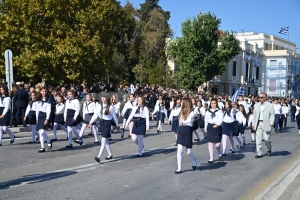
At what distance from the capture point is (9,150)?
42.4ft

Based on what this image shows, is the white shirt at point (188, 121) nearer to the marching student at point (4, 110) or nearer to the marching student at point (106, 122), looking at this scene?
the marching student at point (106, 122)

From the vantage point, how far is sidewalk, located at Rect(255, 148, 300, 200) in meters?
8.03

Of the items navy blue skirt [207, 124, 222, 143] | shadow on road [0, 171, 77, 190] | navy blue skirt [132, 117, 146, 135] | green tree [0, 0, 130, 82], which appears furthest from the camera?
green tree [0, 0, 130, 82]

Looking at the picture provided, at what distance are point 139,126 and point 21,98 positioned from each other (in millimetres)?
7728

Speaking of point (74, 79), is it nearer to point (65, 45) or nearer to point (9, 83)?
point (65, 45)

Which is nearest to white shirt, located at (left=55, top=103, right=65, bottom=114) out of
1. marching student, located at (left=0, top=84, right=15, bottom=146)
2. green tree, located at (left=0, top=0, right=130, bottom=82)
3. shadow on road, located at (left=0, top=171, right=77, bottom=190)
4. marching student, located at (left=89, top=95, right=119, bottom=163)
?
marching student, located at (left=0, top=84, right=15, bottom=146)

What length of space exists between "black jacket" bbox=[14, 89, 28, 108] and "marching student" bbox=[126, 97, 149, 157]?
23.7 ft

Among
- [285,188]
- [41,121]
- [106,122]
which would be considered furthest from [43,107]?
[285,188]

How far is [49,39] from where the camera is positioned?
27141 mm

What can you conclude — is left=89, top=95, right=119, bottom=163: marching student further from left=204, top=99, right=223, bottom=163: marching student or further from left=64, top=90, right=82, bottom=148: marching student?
left=204, top=99, right=223, bottom=163: marching student

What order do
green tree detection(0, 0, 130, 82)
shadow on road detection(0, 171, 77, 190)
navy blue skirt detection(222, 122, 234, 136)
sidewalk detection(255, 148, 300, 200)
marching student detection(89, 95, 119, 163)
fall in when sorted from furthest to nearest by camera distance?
green tree detection(0, 0, 130, 82) < navy blue skirt detection(222, 122, 234, 136) < marching student detection(89, 95, 119, 163) < shadow on road detection(0, 171, 77, 190) < sidewalk detection(255, 148, 300, 200)

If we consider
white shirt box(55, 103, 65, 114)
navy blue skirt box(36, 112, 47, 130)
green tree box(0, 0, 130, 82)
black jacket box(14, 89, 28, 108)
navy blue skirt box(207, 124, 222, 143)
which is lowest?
navy blue skirt box(207, 124, 222, 143)

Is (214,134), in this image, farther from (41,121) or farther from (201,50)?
(201,50)

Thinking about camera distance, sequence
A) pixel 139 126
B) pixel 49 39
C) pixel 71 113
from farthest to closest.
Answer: pixel 49 39 → pixel 71 113 → pixel 139 126
